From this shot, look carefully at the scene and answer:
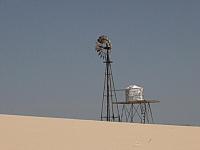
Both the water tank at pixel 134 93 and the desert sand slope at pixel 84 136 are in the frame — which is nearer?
the desert sand slope at pixel 84 136

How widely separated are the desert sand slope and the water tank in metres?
15.8

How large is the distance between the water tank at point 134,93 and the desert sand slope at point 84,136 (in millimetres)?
15837

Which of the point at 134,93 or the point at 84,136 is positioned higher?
the point at 134,93

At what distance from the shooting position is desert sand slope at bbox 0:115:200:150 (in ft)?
23.5

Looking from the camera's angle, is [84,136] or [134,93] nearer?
[84,136]

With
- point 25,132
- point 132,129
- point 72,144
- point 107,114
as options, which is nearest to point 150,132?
point 132,129

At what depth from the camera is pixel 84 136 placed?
328 inches

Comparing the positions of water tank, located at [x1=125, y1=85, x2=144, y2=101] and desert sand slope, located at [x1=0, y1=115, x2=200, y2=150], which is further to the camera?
water tank, located at [x1=125, y1=85, x2=144, y2=101]

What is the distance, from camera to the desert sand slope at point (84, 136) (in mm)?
7152

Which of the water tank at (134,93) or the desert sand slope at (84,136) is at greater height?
the water tank at (134,93)

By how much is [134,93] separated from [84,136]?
1875 centimetres

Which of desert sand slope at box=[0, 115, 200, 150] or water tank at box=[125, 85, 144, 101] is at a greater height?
water tank at box=[125, 85, 144, 101]

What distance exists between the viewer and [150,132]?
10086 mm

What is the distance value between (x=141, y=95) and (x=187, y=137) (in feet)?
54.3
